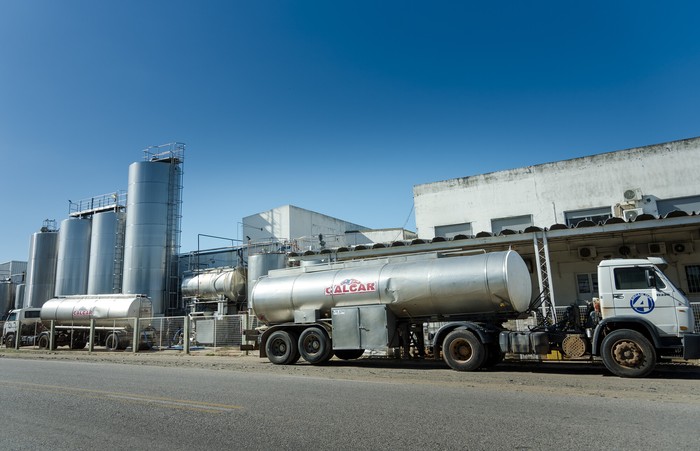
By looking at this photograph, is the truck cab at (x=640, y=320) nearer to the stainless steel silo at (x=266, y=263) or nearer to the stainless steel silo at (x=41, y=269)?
the stainless steel silo at (x=266, y=263)

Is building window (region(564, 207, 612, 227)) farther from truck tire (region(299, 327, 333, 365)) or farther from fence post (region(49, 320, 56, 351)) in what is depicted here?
fence post (region(49, 320, 56, 351))

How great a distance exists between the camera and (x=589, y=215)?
22703 millimetres

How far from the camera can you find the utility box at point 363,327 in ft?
46.5

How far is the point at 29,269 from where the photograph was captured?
42.0m

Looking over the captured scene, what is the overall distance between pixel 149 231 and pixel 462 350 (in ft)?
A: 92.9

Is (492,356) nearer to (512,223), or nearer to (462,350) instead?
(462,350)

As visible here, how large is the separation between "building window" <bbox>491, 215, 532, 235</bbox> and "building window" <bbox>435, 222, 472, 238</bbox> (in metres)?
1.29

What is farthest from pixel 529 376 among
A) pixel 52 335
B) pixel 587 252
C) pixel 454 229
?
pixel 52 335

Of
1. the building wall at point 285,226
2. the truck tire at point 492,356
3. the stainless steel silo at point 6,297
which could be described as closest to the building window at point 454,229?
the truck tire at point 492,356

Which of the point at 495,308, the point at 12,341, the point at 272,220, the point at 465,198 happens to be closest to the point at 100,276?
the point at 12,341

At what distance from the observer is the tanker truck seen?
26.9 meters

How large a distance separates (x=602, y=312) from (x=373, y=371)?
19.9ft

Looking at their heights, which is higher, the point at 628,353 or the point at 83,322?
the point at 83,322

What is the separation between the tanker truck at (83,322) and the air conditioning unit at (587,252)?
22165 millimetres
